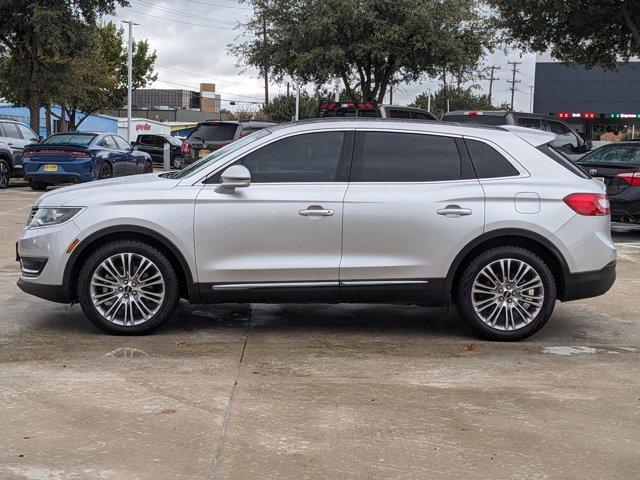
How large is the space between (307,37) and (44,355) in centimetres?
2602

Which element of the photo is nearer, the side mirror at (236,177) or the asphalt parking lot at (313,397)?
the asphalt parking lot at (313,397)

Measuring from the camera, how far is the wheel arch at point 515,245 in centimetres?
677

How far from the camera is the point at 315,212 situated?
663 cm

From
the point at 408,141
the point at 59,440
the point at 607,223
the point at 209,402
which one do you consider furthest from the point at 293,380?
the point at 607,223

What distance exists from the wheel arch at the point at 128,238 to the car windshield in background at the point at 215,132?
1486 cm

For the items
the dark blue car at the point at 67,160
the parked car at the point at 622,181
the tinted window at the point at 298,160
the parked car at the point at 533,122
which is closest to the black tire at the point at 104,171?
the dark blue car at the point at 67,160

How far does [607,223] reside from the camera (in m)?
7.05

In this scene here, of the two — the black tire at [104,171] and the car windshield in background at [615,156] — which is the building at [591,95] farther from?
the car windshield in background at [615,156]

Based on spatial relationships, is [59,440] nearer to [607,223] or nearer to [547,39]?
[607,223]

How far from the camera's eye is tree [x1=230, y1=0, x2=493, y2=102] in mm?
29891

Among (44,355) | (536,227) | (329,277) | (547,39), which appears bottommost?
(44,355)

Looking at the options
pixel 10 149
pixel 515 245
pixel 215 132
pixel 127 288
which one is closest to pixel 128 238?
pixel 127 288

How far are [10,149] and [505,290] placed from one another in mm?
17162

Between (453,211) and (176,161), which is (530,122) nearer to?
(453,211)
